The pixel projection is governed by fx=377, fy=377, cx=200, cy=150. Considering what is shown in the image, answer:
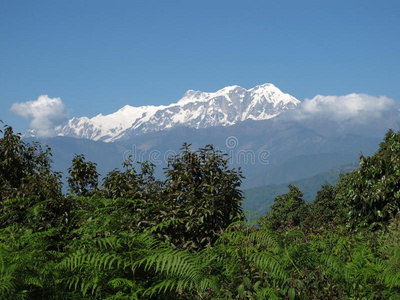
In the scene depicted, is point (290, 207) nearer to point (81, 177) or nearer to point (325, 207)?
point (325, 207)

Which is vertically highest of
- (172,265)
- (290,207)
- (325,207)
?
(172,265)

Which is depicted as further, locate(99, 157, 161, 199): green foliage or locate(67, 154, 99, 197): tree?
locate(67, 154, 99, 197): tree

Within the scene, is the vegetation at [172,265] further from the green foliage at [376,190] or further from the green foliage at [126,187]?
the green foliage at [376,190]

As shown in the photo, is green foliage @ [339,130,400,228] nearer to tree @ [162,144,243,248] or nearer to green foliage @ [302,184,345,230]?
tree @ [162,144,243,248]

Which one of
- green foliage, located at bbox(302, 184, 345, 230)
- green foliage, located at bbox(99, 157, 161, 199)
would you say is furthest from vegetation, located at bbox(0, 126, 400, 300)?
green foliage, located at bbox(302, 184, 345, 230)

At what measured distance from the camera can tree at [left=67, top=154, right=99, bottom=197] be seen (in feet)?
43.4

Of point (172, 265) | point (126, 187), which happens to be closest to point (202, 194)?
point (126, 187)

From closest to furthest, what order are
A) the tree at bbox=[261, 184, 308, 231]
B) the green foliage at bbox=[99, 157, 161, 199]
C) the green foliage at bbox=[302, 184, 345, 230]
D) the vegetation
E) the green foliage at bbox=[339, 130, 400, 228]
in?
the vegetation, the green foliage at bbox=[99, 157, 161, 199], the green foliage at bbox=[339, 130, 400, 228], the green foliage at bbox=[302, 184, 345, 230], the tree at bbox=[261, 184, 308, 231]

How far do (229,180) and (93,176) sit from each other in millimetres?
7613

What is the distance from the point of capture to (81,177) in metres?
13.4

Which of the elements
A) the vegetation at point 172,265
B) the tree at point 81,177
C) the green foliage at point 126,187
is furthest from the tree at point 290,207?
the vegetation at point 172,265

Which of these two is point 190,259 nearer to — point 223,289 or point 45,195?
point 223,289

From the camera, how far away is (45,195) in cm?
748

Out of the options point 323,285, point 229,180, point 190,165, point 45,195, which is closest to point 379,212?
point 229,180
